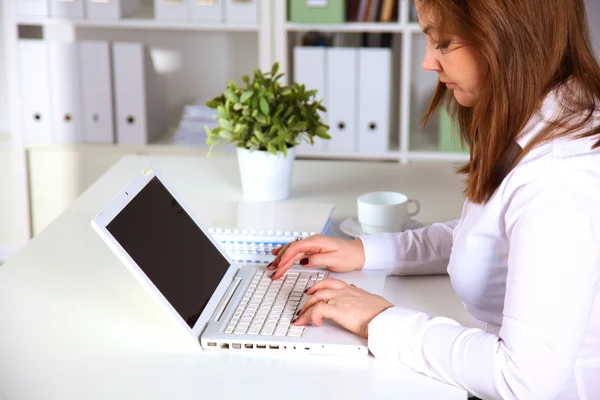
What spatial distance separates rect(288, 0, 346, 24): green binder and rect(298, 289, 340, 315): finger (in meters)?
1.77

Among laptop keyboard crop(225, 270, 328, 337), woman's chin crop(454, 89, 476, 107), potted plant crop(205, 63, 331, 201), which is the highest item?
woman's chin crop(454, 89, 476, 107)

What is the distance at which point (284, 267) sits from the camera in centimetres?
139

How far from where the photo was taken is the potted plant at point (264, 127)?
5.54ft

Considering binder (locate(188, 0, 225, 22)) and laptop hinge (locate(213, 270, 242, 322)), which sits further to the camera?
binder (locate(188, 0, 225, 22))

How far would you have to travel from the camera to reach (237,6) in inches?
114

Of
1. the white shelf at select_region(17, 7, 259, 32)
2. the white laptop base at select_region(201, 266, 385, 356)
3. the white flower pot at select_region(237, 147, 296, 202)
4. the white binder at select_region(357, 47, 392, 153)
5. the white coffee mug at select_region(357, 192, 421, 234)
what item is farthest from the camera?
the white shelf at select_region(17, 7, 259, 32)

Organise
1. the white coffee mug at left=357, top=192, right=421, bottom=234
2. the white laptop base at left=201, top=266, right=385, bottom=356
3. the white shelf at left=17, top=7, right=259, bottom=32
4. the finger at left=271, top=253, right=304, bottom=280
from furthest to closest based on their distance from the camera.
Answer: the white shelf at left=17, top=7, right=259, bottom=32
the white coffee mug at left=357, top=192, right=421, bottom=234
the finger at left=271, top=253, right=304, bottom=280
the white laptop base at left=201, top=266, right=385, bottom=356

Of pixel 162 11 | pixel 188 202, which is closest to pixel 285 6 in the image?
pixel 162 11

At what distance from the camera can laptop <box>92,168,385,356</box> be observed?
115 cm

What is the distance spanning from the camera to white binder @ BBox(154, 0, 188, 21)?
114 inches

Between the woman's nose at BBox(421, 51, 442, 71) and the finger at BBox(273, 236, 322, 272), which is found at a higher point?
the woman's nose at BBox(421, 51, 442, 71)

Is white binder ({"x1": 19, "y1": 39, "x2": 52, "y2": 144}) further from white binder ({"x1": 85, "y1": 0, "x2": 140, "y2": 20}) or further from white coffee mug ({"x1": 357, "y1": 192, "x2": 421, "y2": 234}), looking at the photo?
white coffee mug ({"x1": 357, "y1": 192, "x2": 421, "y2": 234})

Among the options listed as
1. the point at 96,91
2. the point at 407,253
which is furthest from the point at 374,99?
the point at 407,253

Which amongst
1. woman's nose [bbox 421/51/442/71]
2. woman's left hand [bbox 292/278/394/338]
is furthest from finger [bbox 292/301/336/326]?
woman's nose [bbox 421/51/442/71]
